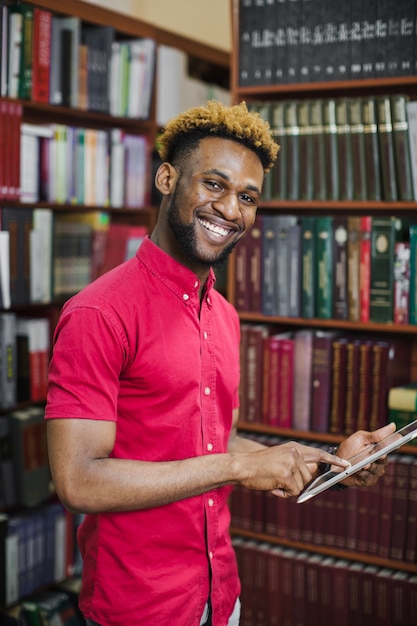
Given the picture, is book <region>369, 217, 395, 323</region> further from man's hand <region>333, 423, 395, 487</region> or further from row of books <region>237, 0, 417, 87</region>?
man's hand <region>333, 423, 395, 487</region>

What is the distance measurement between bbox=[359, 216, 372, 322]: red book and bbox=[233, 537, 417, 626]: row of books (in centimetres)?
78

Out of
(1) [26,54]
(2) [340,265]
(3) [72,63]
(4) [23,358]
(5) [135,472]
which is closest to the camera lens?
(5) [135,472]

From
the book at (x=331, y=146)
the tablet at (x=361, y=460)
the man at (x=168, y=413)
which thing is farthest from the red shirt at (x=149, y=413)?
the book at (x=331, y=146)

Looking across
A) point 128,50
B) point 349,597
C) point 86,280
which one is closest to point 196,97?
point 128,50

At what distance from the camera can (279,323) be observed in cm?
266

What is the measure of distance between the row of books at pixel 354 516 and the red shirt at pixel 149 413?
3.18 feet

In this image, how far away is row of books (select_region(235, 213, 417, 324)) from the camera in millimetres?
2326

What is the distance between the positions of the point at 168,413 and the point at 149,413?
0.12 ft

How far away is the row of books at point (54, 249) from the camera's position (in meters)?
2.66

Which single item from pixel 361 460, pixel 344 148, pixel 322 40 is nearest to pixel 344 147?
pixel 344 148

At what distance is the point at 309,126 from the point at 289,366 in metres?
0.76

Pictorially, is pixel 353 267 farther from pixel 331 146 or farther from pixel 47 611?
pixel 47 611

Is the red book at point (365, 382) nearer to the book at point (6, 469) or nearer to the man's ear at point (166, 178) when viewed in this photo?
the man's ear at point (166, 178)

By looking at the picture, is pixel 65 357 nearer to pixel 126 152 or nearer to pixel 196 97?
pixel 126 152
